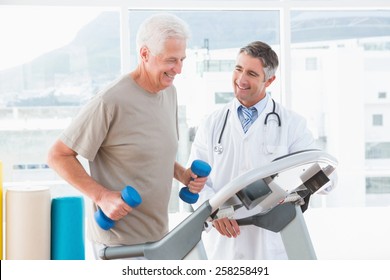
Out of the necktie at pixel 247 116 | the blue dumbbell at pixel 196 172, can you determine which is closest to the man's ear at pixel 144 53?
the blue dumbbell at pixel 196 172

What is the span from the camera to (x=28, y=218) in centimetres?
146

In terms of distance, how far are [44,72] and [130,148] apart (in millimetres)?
2740

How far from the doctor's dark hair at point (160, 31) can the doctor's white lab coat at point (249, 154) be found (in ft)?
2.14

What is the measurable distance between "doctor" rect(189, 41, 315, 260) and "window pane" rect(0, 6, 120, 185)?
Result: 2.15 metres

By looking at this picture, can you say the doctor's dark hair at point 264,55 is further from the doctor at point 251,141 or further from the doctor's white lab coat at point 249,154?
the doctor's white lab coat at point 249,154

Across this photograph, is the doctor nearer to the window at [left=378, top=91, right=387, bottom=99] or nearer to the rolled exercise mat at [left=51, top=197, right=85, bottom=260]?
the rolled exercise mat at [left=51, top=197, right=85, bottom=260]

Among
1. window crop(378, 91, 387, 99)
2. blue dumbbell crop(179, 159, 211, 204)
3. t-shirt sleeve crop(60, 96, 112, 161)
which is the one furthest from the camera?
window crop(378, 91, 387, 99)

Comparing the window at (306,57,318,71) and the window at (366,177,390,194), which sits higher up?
the window at (306,57,318,71)

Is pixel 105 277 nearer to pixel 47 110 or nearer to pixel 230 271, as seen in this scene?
pixel 230 271

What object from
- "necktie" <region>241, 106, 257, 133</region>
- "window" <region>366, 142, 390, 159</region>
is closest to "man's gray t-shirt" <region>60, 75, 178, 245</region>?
"necktie" <region>241, 106, 257, 133</region>

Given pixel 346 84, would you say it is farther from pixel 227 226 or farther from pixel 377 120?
pixel 227 226

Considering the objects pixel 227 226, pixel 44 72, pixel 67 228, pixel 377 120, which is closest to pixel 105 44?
pixel 44 72

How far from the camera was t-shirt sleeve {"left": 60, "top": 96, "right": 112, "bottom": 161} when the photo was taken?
5.90 ft

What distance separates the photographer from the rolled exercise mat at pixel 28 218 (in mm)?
1451
